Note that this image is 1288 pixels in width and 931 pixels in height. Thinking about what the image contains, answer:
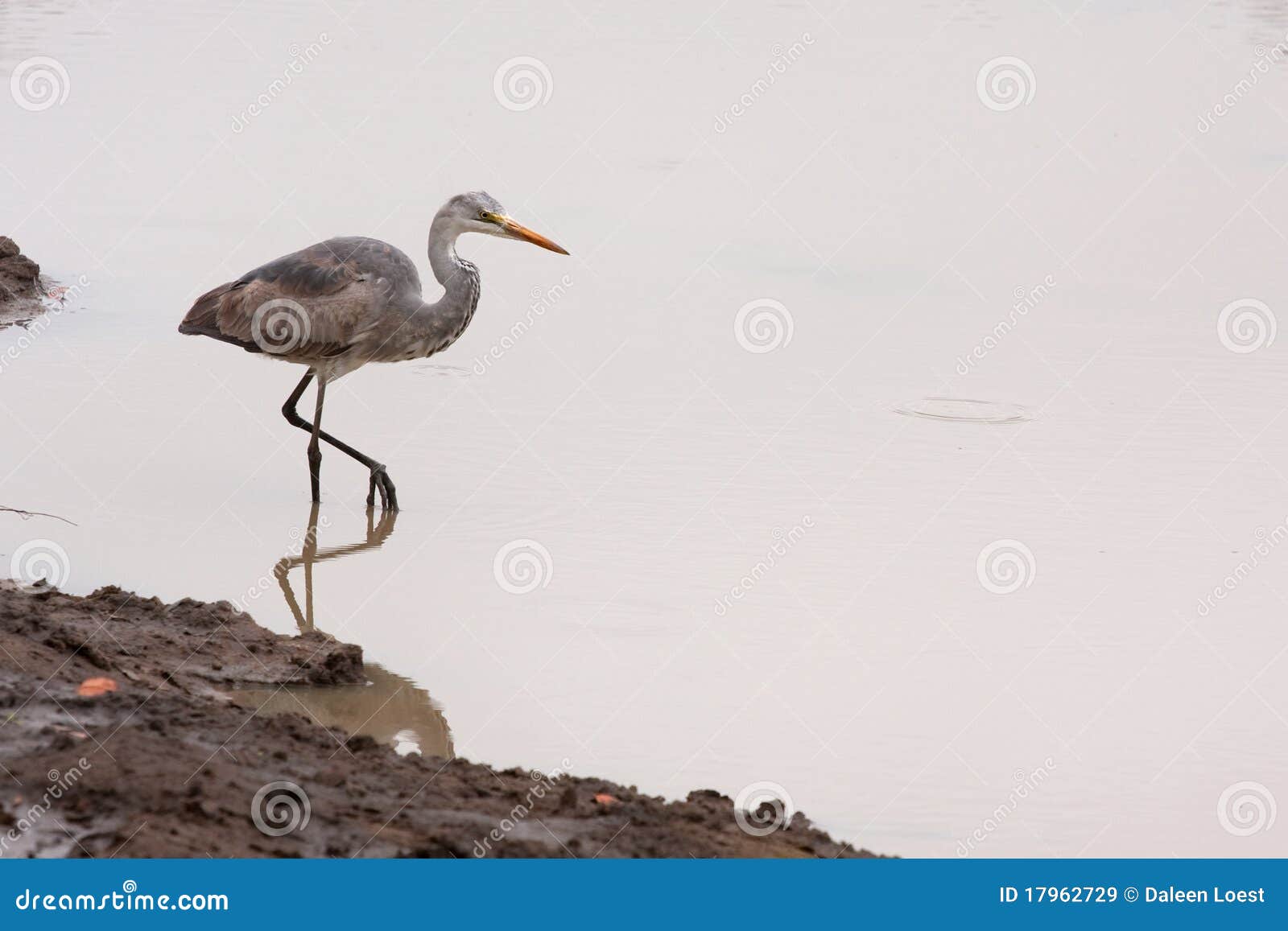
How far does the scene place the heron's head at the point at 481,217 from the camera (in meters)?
10.3

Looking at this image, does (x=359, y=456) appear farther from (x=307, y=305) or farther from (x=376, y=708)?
(x=376, y=708)

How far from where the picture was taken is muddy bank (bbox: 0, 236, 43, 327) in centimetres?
1325

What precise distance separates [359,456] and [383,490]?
0.29 m

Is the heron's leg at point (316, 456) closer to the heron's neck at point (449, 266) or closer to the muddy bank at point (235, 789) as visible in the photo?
the heron's neck at point (449, 266)

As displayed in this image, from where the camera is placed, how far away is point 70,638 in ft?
23.4

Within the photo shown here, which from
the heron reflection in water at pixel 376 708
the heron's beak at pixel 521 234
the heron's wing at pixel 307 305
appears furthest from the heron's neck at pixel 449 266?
the heron reflection in water at pixel 376 708

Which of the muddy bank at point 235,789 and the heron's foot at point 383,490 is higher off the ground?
the heron's foot at point 383,490

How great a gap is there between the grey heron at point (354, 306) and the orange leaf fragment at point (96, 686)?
3.37 meters

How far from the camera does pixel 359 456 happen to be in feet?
33.4

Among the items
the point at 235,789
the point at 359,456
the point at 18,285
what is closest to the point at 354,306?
the point at 359,456

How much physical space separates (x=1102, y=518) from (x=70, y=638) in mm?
5702

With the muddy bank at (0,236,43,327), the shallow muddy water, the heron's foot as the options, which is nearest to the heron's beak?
the shallow muddy water

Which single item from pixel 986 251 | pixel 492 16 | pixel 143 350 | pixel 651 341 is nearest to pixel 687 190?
pixel 986 251

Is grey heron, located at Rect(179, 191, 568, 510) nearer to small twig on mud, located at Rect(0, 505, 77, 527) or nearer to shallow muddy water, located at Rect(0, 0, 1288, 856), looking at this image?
shallow muddy water, located at Rect(0, 0, 1288, 856)
